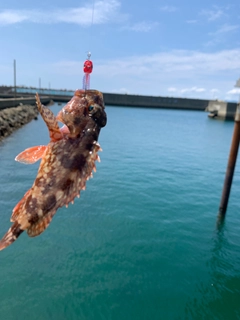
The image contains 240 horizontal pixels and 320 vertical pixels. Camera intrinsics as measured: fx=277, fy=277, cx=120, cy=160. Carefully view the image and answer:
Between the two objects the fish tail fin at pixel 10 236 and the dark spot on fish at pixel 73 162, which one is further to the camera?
the dark spot on fish at pixel 73 162

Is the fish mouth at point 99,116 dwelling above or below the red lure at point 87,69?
below

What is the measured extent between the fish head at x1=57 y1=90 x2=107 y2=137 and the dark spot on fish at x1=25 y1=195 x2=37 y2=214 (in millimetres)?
1135

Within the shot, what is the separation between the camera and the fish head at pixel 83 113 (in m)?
4.29

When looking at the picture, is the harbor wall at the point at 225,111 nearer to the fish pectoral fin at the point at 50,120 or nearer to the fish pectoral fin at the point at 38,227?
the fish pectoral fin at the point at 50,120

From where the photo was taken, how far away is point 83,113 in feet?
14.3

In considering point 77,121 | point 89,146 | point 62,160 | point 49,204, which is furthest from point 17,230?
point 77,121

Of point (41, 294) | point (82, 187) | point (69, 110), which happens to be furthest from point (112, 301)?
point (69, 110)

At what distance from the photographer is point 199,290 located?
9789 millimetres

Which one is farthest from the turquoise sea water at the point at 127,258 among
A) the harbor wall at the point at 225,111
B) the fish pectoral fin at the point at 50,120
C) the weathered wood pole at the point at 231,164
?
the harbor wall at the point at 225,111

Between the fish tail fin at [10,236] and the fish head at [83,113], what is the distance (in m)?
1.57

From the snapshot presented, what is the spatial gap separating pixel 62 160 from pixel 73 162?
0.56 feet

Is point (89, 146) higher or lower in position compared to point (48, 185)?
higher

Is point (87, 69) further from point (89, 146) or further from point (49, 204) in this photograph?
point (49, 204)

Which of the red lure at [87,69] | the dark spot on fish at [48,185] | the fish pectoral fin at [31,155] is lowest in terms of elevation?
the dark spot on fish at [48,185]
